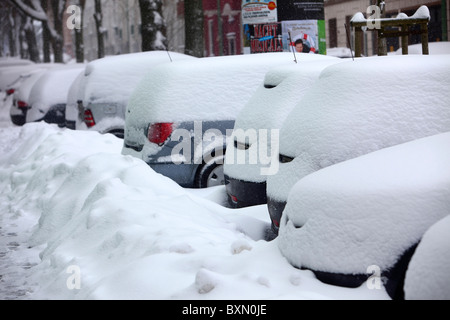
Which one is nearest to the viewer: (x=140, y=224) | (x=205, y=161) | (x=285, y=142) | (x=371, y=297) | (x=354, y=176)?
(x=371, y=297)

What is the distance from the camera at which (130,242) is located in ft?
18.5

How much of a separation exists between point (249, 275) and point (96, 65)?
9.28 m

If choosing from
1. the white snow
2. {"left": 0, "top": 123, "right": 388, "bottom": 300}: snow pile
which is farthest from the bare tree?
the white snow

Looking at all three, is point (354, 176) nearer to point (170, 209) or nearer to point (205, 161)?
point (170, 209)

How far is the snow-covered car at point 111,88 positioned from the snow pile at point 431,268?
931 cm

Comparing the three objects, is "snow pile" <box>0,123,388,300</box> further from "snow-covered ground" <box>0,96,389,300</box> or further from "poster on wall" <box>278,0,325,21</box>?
"poster on wall" <box>278,0,325,21</box>

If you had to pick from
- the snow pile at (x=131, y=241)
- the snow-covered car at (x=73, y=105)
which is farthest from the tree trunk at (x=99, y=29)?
the snow pile at (x=131, y=241)

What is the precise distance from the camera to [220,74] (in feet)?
28.1

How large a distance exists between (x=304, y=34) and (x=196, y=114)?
6.01 metres

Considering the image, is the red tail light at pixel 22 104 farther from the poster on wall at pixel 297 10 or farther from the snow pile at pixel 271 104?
the snow pile at pixel 271 104

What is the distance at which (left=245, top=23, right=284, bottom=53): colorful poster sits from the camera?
13992 mm

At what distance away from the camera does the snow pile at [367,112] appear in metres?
5.06

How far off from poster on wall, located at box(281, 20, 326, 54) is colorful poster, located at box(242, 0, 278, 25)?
0.27m
